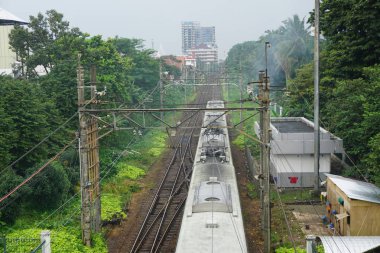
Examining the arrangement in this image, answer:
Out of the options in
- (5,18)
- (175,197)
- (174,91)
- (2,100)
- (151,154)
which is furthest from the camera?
(174,91)

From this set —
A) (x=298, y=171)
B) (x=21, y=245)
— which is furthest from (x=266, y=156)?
(x=298, y=171)

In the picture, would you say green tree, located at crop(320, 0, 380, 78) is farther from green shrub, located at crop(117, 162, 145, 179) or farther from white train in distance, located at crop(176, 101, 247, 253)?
green shrub, located at crop(117, 162, 145, 179)

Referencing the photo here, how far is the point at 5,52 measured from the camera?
1800 inches

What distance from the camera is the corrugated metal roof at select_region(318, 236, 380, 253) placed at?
1381 cm

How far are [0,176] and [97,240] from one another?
15.4 feet

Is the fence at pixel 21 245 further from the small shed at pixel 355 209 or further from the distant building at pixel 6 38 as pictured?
the distant building at pixel 6 38

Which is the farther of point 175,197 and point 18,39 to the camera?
point 18,39

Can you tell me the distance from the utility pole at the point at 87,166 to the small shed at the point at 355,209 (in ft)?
30.4

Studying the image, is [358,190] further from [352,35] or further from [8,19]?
[8,19]

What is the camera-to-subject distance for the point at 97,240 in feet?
57.1

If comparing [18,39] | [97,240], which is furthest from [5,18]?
[97,240]

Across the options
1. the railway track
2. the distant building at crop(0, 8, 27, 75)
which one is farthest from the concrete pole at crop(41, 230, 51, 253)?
the distant building at crop(0, 8, 27, 75)

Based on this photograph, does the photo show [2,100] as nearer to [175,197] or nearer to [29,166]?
[29,166]

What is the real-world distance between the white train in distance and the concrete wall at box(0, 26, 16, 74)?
1187 inches
